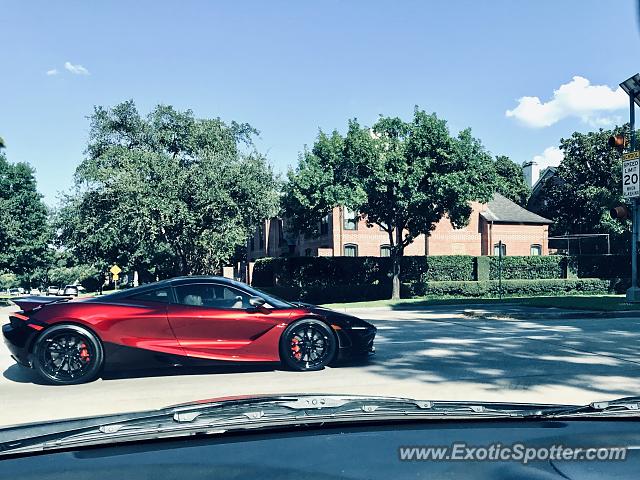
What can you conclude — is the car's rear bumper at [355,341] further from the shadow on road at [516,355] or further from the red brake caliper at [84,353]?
the red brake caliper at [84,353]

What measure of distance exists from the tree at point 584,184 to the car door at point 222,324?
4880 cm

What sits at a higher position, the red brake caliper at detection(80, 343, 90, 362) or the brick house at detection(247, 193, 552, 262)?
the brick house at detection(247, 193, 552, 262)

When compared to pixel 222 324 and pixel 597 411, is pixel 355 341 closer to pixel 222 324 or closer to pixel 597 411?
pixel 222 324

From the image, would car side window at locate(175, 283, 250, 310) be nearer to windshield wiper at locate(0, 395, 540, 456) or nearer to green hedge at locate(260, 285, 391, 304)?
windshield wiper at locate(0, 395, 540, 456)

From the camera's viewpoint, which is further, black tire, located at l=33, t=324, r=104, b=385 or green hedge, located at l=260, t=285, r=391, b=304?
green hedge, located at l=260, t=285, r=391, b=304

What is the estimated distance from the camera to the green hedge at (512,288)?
35.0 metres

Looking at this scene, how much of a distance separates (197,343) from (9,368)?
337 cm

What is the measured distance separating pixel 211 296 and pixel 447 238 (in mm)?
40388

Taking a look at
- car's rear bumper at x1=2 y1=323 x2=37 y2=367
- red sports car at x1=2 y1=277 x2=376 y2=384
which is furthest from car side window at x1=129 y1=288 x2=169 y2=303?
car's rear bumper at x1=2 y1=323 x2=37 y2=367

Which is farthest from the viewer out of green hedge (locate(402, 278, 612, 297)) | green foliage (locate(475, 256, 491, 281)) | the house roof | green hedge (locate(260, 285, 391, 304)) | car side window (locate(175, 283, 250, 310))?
the house roof

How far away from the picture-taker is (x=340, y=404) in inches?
118

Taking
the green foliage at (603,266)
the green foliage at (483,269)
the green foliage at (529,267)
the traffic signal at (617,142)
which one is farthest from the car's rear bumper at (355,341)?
the green foliage at (603,266)

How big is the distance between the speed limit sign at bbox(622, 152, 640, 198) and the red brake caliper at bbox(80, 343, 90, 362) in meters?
18.1

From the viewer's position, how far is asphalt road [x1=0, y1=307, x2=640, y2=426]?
21.6 ft
